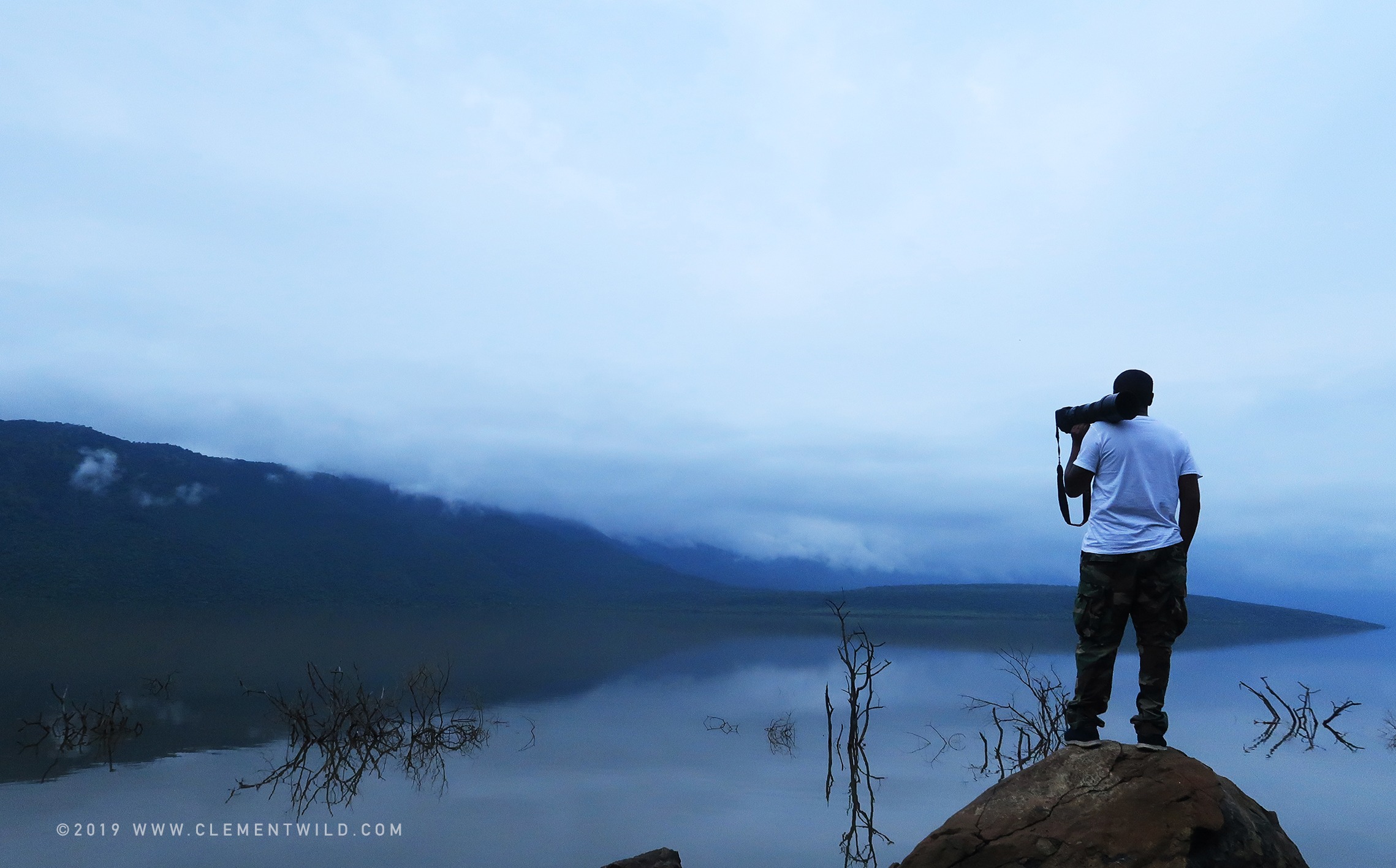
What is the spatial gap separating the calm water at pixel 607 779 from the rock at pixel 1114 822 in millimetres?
5825

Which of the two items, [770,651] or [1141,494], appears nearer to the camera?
[1141,494]

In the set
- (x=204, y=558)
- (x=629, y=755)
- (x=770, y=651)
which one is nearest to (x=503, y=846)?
(x=629, y=755)

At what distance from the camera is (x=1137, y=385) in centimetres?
598

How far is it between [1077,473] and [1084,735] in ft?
6.30

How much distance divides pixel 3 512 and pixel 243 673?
5797 inches

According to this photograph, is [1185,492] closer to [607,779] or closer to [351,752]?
[607,779]

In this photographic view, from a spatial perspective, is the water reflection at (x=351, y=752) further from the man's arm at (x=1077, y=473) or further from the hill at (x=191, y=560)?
the hill at (x=191, y=560)

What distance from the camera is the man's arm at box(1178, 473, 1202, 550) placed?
573cm

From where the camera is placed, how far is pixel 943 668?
1965 inches

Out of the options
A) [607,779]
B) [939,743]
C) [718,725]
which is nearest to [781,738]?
[718,725]

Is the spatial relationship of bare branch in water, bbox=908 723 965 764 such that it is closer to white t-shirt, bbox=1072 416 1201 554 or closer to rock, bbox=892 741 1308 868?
rock, bbox=892 741 1308 868

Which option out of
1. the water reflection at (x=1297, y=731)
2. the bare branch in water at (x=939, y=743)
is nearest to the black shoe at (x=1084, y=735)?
the bare branch in water at (x=939, y=743)

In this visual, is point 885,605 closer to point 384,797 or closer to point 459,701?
point 459,701

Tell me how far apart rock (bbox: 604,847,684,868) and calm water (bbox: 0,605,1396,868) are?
7.97ft
